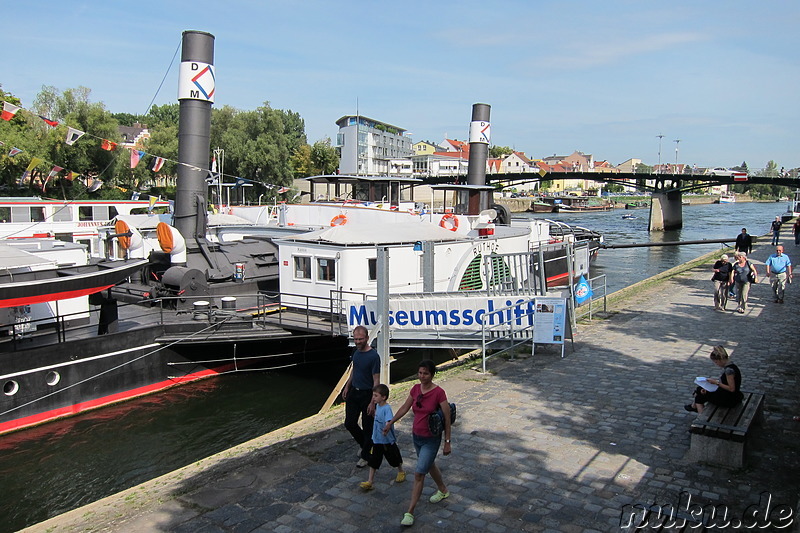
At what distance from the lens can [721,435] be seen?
730 cm

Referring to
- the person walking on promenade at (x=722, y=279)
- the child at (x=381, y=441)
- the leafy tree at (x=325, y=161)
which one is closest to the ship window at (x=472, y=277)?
the person walking on promenade at (x=722, y=279)

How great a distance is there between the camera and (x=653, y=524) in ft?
20.2

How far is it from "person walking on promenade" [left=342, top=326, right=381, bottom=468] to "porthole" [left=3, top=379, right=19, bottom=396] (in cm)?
896

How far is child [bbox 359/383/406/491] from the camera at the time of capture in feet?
22.4


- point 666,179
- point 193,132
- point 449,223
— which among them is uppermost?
point 666,179

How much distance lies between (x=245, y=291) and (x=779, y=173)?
239 ft

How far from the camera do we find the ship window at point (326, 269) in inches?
639

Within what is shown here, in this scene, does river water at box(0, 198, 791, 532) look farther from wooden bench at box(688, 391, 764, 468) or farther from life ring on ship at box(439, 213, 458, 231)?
wooden bench at box(688, 391, 764, 468)

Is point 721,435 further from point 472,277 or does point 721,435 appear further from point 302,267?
point 472,277

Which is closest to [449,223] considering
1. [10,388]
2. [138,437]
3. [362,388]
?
[138,437]

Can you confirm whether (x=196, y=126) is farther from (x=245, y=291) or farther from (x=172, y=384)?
(x=172, y=384)

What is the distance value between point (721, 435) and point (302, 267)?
38.3 feet

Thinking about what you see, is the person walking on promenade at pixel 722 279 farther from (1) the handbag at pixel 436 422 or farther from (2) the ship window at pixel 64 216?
(2) the ship window at pixel 64 216

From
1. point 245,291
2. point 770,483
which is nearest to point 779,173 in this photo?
point 245,291
